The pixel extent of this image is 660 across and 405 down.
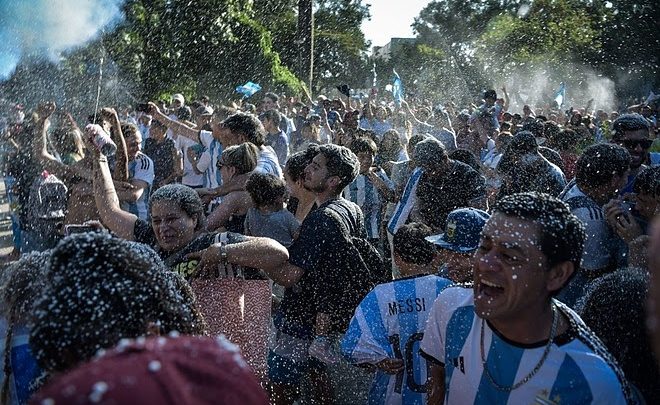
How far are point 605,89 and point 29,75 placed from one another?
117 ft

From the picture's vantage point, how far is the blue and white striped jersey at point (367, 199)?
7.10m

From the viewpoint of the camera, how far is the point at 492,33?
50.5 metres

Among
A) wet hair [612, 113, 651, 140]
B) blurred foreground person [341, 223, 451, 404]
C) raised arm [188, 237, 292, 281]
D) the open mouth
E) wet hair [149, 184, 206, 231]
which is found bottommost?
blurred foreground person [341, 223, 451, 404]

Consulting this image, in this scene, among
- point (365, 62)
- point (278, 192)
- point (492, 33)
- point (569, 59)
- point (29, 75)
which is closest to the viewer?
point (278, 192)

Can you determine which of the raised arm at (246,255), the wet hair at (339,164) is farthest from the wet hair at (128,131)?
the raised arm at (246,255)

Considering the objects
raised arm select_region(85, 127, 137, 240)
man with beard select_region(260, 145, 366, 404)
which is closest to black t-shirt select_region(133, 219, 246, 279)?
raised arm select_region(85, 127, 137, 240)

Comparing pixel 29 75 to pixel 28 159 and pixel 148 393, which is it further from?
pixel 148 393

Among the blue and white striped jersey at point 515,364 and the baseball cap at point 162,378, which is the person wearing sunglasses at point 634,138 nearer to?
the blue and white striped jersey at point 515,364

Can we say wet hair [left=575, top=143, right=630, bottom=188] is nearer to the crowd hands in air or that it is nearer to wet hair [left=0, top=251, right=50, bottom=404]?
the crowd hands in air

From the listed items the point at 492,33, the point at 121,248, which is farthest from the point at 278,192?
the point at 492,33

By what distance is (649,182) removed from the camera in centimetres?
391

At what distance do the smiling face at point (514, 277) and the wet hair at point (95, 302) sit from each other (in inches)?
38.9

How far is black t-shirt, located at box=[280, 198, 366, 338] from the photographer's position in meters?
3.87

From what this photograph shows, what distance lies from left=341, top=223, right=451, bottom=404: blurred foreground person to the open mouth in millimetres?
686
